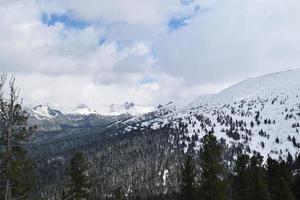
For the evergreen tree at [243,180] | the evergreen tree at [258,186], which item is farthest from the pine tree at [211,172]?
the evergreen tree at [243,180]

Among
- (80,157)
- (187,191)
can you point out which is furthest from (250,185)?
(80,157)

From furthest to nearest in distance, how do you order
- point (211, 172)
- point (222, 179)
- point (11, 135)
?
point (222, 179)
point (211, 172)
point (11, 135)

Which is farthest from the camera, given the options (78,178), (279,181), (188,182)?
(279,181)

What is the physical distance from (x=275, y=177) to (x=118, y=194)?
2572cm

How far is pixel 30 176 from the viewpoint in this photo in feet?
136

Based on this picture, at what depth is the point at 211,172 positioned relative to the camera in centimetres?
5003

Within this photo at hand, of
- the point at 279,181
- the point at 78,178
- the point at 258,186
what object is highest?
the point at 78,178

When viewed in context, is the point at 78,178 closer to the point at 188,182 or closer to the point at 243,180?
the point at 188,182

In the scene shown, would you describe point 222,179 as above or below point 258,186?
above

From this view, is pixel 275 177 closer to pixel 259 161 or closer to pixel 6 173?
pixel 259 161

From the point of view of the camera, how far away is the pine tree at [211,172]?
49438 mm

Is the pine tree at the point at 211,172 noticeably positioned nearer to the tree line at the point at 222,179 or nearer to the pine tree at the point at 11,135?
the tree line at the point at 222,179

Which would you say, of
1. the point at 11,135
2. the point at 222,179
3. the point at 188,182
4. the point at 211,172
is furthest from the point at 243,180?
A: the point at 11,135

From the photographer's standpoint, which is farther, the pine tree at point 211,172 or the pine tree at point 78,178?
the pine tree at point 78,178
